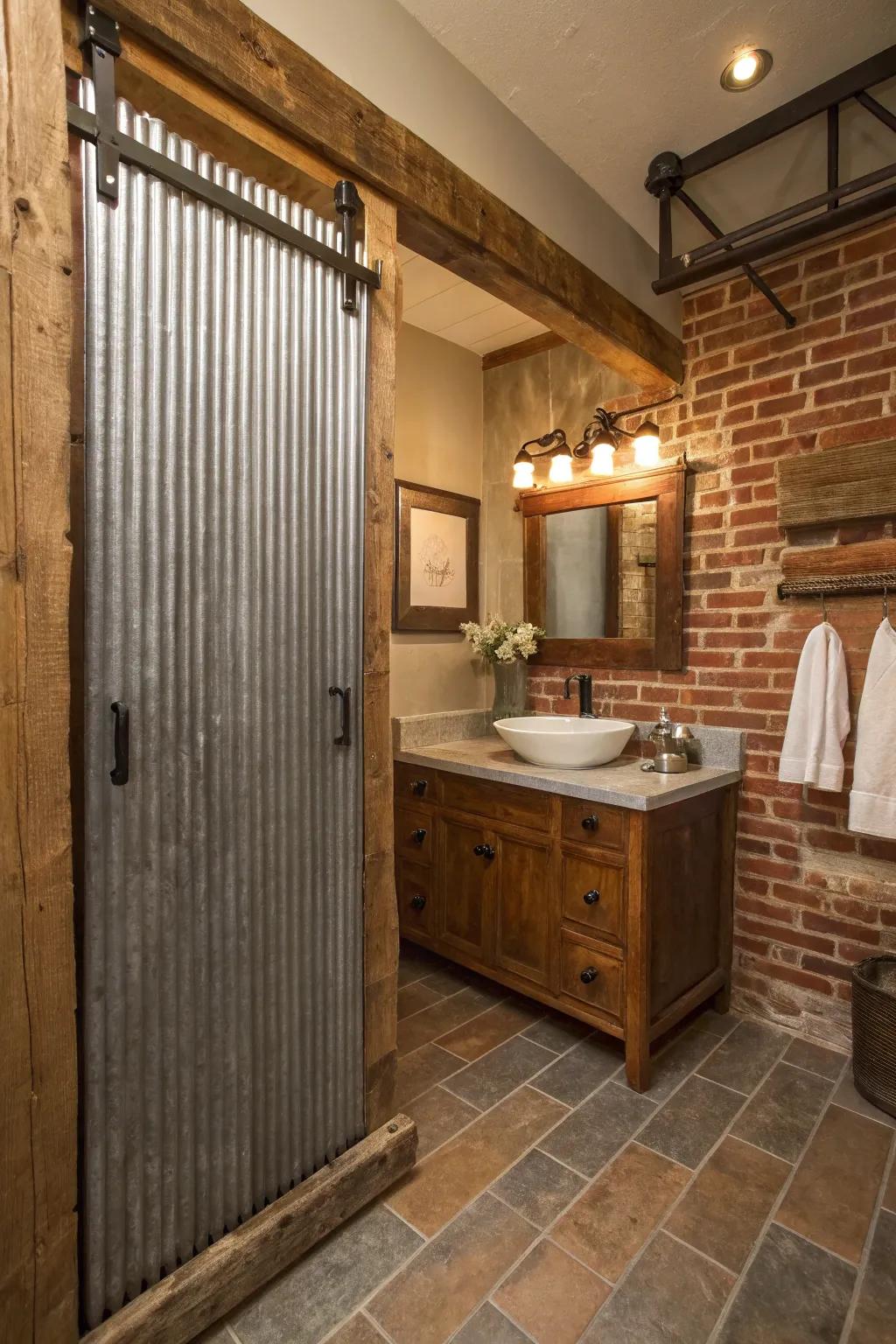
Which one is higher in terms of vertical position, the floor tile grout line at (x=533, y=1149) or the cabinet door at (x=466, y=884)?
the cabinet door at (x=466, y=884)

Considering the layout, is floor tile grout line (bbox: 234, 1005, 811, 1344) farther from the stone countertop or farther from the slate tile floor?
the stone countertop

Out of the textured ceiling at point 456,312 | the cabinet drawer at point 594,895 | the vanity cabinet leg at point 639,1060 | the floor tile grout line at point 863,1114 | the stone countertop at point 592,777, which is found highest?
the textured ceiling at point 456,312

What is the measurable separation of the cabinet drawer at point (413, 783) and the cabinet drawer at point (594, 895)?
0.67m

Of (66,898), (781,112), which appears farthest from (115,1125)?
(781,112)

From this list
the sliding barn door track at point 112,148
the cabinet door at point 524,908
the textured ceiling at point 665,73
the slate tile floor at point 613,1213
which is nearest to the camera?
the sliding barn door track at point 112,148

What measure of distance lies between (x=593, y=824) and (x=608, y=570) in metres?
1.19

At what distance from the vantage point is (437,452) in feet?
10.3

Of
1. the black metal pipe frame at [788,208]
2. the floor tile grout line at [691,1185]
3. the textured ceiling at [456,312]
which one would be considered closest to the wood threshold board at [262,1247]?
the floor tile grout line at [691,1185]

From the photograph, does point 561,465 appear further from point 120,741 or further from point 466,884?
point 120,741

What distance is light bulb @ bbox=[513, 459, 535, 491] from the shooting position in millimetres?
3027

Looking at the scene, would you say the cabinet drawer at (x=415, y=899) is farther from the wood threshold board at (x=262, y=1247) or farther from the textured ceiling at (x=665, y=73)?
Answer: the textured ceiling at (x=665, y=73)

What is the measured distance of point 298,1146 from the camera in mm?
1477

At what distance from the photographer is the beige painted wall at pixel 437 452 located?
118 inches

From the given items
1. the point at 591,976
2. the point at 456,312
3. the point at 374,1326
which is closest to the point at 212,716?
the point at 374,1326
